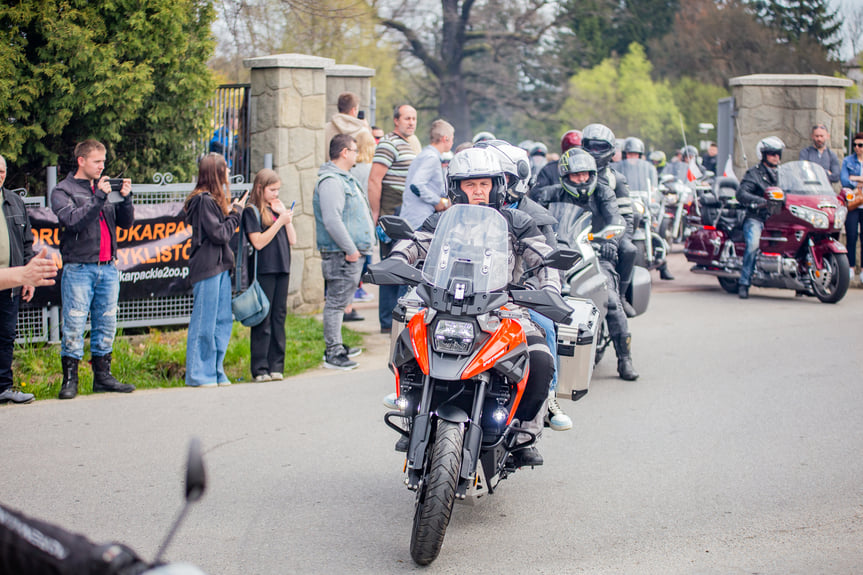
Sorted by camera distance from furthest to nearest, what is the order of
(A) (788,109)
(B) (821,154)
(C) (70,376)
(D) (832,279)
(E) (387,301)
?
(A) (788,109) → (B) (821,154) → (D) (832,279) → (E) (387,301) → (C) (70,376)

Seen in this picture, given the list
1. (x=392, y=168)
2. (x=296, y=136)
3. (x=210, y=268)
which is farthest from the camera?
(x=296, y=136)

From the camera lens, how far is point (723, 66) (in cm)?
5769

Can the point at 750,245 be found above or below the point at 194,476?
above

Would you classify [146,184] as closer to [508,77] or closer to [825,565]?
[825,565]

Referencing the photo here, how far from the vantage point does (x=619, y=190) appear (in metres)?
9.41

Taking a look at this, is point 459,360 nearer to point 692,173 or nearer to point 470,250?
point 470,250

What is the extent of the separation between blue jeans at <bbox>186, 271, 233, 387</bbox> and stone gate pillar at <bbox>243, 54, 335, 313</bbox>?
281 cm

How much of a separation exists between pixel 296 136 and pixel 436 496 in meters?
7.37

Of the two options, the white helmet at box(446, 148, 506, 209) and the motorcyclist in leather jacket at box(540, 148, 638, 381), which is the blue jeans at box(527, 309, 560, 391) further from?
the motorcyclist in leather jacket at box(540, 148, 638, 381)

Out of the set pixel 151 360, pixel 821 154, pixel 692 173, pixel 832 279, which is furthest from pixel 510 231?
pixel 692 173

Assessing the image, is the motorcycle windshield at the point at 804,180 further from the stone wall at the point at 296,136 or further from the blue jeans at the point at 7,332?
the blue jeans at the point at 7,332

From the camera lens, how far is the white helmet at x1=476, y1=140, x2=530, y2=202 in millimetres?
6723

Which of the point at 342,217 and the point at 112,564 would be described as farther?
the point at 342,217

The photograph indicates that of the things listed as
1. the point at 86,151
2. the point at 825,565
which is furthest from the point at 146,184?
the point at 825,565
